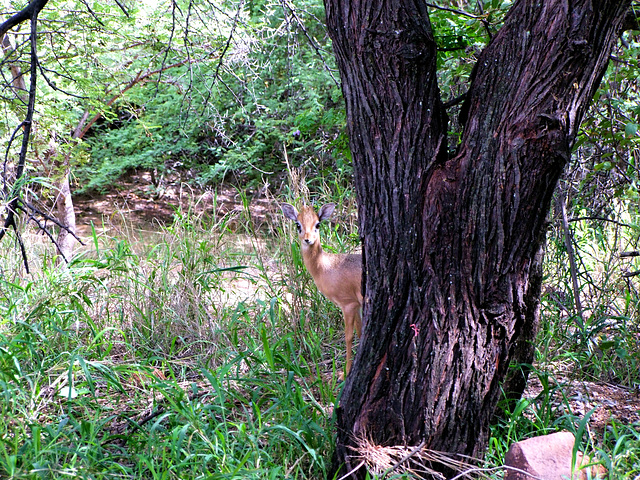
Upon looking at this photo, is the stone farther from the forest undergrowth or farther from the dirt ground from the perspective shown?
the dirt ground

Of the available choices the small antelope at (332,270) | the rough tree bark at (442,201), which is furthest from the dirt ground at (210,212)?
the rough tree bark at (442,201)

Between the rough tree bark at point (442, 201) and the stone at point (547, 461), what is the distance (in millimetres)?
212

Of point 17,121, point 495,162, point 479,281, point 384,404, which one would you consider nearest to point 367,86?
point 495,162

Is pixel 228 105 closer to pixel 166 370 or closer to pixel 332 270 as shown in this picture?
pixel 332 270

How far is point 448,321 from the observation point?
9.27 feet

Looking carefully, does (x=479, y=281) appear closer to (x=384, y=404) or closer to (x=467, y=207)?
(x=467, y=207)

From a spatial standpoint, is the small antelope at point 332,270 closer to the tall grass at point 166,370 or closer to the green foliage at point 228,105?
the tall grass at point 166,370

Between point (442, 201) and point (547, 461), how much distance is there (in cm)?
125

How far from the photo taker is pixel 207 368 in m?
4.23

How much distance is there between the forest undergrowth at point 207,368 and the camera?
3.00m

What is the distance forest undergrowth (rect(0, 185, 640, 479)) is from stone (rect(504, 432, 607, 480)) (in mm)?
103

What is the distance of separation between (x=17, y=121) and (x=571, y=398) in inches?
252

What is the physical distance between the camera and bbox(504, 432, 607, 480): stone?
109 inches

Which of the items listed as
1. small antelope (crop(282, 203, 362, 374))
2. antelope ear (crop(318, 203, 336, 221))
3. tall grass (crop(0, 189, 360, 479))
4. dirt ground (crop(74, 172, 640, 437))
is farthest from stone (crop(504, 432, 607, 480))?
antelope ear (crop(318, 203, 336, 221))
